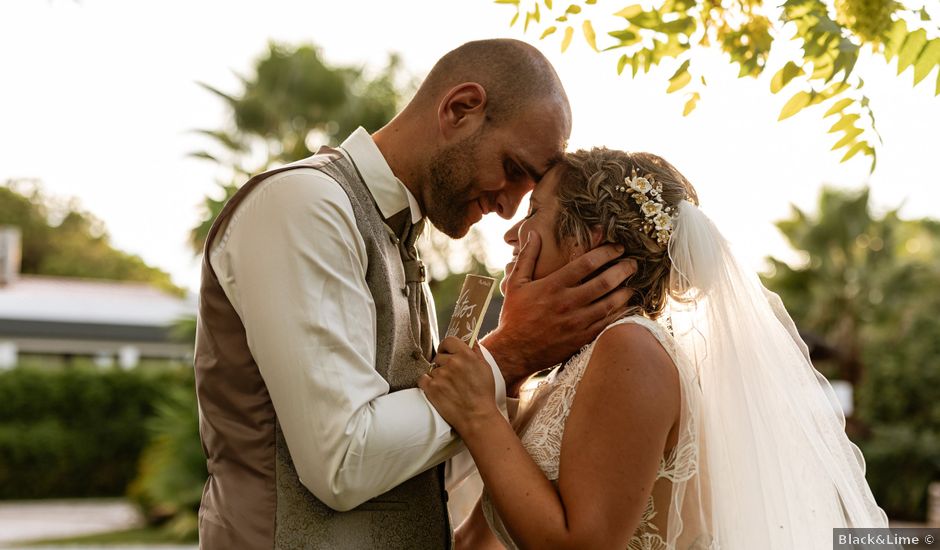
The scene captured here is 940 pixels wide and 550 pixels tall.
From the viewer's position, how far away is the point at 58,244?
47.6 m

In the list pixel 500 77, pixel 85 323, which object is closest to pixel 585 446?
pixel 500 77

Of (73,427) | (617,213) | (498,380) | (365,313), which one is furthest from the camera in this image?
(73,427)

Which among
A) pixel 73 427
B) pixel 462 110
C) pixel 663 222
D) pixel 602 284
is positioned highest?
pixel 462 110

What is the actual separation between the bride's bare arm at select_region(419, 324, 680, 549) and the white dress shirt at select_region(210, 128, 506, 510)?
0.34 feet

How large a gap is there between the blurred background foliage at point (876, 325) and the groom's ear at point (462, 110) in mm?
16703

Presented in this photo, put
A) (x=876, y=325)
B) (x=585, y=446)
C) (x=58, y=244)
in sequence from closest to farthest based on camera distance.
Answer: (x=585, y=446), (x=876, y=325), (x=58, y=244)

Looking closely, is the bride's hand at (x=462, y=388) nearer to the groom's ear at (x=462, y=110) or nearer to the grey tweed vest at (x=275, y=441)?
the grey tweed vest at (x=275, y=441)

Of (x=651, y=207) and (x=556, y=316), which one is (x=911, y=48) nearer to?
(x=651, y=207)

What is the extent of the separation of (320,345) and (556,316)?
0.70 m

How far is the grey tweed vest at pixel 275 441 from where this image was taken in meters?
2.37

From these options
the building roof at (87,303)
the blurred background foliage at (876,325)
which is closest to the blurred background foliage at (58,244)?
the building roof at (87,303)

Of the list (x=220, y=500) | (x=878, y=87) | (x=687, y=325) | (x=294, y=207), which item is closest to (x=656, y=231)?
(x=687, y=325)

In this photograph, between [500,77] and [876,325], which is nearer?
[500,77]

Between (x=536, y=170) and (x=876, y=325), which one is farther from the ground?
(x=536, y=170)
